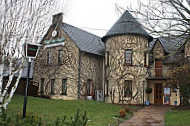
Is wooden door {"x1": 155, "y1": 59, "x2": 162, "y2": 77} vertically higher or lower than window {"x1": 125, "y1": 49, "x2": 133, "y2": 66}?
lower

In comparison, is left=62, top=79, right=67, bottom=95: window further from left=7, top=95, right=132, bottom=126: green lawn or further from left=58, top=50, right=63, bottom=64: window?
left=7, top=95, right=132, bottom=126: green lawn

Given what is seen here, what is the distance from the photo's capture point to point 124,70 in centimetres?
2073

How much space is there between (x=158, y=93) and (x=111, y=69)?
5621mm

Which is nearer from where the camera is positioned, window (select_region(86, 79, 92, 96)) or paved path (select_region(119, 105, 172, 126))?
paved path (select_region(119, 105, 172, 126))

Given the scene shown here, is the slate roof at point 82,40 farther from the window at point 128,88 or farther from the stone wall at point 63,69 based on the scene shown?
the window at point 128,88

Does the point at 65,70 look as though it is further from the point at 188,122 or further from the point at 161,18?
the point at 161,18

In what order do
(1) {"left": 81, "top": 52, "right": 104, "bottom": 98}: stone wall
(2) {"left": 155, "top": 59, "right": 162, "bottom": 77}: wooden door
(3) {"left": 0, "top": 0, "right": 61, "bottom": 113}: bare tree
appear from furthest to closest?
1. (2) {"left": 155, "top": 59, "right": 162, "bottom": 77}: wooden door
2. (1) {"left": 81, "top": 52, "right": 104, "bottom": 98}: stone wall
3. (3) {"left": 0, "top": 0, "right": 61, "bottom": 113}: bare tree

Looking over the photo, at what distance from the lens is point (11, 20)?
8.55 m

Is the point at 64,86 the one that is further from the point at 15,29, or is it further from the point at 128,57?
the point at 15,29

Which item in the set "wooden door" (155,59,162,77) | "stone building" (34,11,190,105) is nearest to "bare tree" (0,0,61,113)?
"stone building" (34,11,190,105)

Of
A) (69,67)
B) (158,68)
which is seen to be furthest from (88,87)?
(158,68)

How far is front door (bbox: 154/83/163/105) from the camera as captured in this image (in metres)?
21.8

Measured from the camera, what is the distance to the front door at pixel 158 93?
71.5 ft

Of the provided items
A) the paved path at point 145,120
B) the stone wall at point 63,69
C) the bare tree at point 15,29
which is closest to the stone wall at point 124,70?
the stone wall at point 63,69
